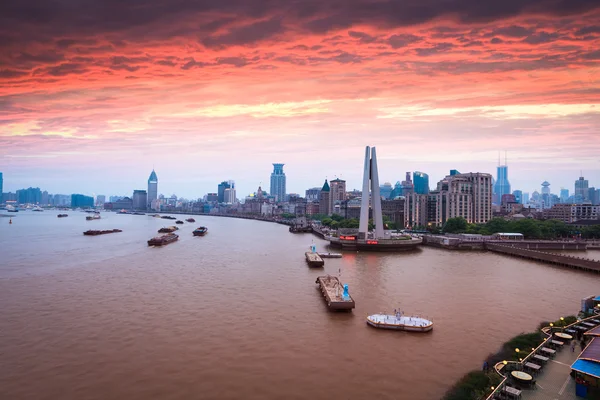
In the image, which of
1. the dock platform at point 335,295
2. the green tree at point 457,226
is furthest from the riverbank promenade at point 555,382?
the green tree at point 457,226

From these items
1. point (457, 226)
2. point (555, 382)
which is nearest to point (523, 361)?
point (555, 382)

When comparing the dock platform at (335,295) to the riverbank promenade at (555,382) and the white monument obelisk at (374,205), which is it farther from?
the white monument obelisk at (374,205)

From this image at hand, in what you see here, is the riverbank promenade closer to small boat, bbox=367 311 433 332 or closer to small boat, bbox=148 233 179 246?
small boat, bbox=367 311 433 332

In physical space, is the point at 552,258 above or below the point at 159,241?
above

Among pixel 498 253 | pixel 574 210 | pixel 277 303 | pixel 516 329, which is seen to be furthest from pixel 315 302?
pixel 574 210

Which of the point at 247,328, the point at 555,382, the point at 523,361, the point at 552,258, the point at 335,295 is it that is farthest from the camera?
the point at 552,258

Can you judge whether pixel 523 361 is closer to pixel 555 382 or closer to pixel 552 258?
pixel 555 382
